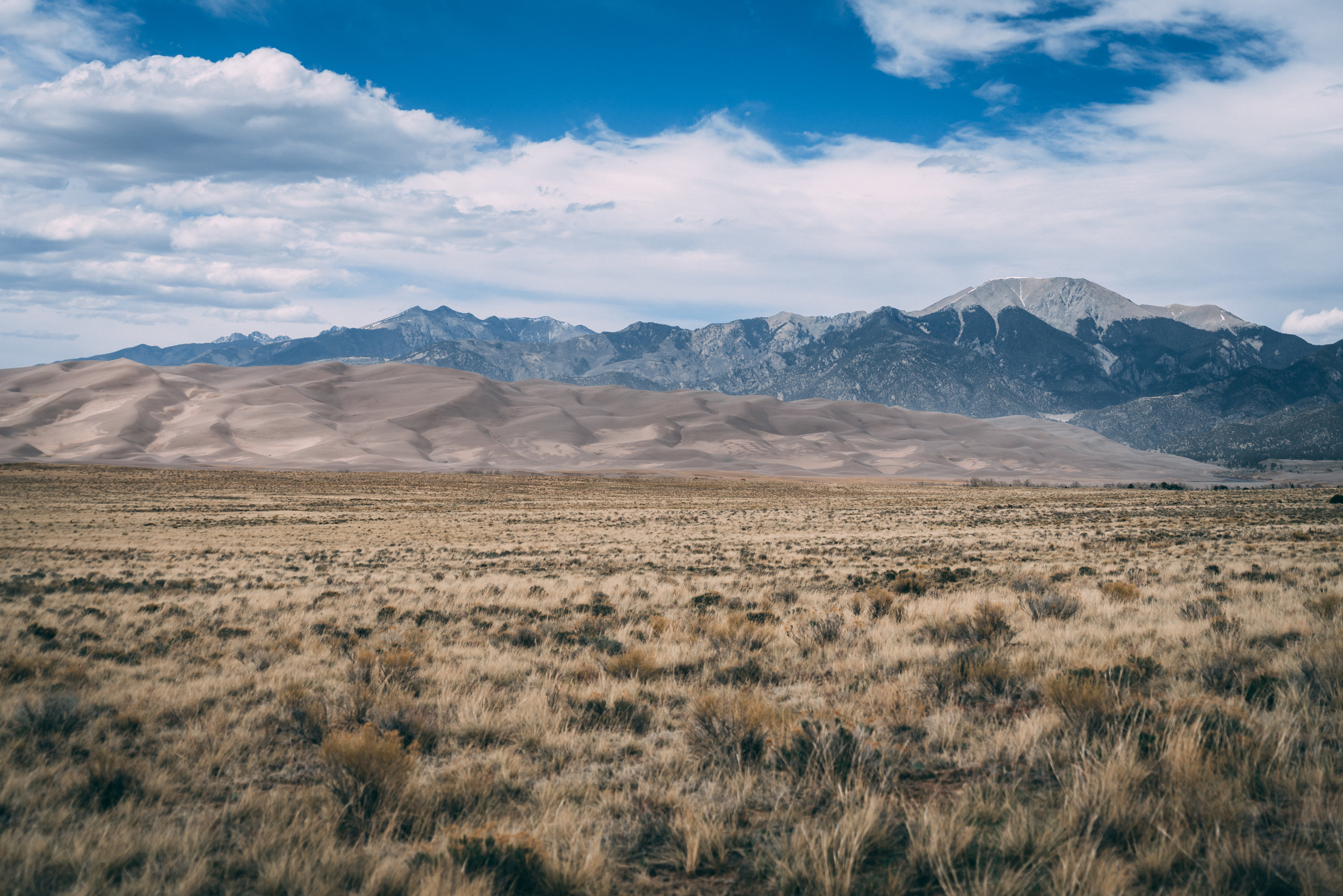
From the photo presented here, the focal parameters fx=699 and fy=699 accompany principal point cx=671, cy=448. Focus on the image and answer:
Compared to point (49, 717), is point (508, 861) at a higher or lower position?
higher

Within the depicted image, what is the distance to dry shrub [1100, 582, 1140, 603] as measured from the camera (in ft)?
42.9

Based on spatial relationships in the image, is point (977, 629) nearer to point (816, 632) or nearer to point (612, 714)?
point (816, 632)

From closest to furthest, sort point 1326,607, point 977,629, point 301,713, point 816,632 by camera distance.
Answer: point 301,713 → point 977,629 → point 1326,607 → point 816,632

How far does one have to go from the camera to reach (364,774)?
16.6ft

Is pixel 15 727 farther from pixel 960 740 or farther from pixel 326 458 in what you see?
pixel 326 458

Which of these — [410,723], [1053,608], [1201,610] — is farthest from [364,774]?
[1201,610]

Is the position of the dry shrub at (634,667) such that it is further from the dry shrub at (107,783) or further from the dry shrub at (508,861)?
the dry shrub at (107,783)

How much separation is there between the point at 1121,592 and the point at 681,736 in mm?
11194

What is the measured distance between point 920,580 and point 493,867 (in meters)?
15.4

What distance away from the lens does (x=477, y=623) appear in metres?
12.7

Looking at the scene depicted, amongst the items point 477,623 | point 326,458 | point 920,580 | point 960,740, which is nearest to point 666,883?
point 960,740

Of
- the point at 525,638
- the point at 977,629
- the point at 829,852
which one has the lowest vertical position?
the point at 525,638

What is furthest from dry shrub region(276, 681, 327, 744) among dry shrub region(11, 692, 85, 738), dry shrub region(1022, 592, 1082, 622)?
dry shrub region(1022, 592, 1082, 622)

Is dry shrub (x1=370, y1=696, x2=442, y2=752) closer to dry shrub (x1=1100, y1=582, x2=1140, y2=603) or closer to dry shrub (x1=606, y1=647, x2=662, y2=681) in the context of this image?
dry shrub (x1=606, y1=647, x2=662, y2=681)
